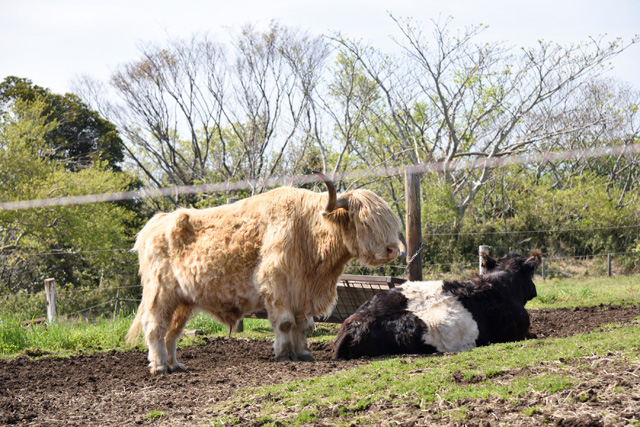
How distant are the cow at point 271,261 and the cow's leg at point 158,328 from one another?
0.01 metres

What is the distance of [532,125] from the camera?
26.3 metres

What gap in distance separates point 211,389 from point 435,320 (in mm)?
2412

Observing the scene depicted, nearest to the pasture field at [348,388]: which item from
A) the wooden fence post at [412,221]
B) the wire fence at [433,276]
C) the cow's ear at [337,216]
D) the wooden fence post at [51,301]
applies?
the cow's ear at [337,216]

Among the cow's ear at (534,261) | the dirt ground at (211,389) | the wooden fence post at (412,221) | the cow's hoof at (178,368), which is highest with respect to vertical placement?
the wooden fence post at (412,221)

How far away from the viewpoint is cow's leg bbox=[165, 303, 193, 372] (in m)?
6.77

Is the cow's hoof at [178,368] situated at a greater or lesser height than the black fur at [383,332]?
lesser

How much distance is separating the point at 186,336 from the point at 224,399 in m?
4.47

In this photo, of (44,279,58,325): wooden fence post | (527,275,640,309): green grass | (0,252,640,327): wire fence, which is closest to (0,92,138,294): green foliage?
(0,252,640,327): wire fence

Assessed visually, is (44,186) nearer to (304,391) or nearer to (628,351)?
(304,391)

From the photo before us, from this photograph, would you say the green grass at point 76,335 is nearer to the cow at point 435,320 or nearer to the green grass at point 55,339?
the green grass at point 55,339

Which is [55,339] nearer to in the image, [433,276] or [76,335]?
[76,335]

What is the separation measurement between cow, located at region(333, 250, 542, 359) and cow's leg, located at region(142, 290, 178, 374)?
1.83 metres

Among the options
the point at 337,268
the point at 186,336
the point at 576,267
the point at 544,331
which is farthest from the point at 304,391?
the point at 576,267

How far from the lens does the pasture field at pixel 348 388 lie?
11.8ft
